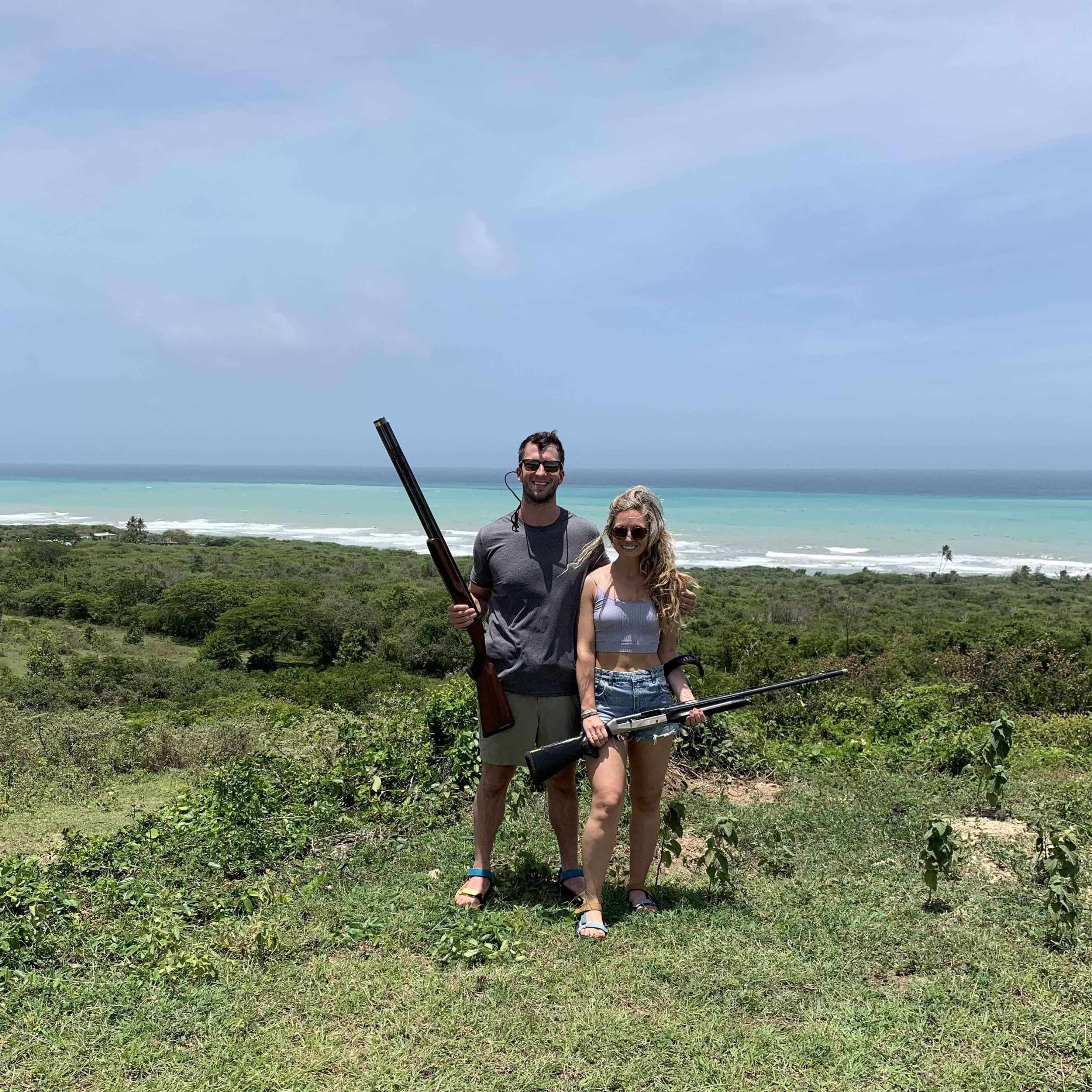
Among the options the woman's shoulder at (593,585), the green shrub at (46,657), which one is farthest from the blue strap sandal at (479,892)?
the green shrub at (46,657)

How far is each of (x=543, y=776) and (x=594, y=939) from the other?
0.67 meters

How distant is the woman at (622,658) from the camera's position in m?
3.45

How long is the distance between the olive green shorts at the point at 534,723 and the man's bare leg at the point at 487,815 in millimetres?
160

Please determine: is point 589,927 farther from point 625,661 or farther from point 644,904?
point 625,661

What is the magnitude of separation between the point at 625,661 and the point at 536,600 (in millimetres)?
441

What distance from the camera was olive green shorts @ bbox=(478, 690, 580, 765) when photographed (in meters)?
3.64

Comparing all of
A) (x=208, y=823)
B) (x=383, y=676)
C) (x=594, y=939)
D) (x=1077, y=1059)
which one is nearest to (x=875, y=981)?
(x=1077, y=1059)

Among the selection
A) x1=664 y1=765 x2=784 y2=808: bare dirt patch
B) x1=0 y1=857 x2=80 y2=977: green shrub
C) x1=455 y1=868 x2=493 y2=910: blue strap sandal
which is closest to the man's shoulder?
→ x1=455 y1=868 x2=493 y2=910: blue strap sandal

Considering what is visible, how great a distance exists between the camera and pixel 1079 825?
4.69 m

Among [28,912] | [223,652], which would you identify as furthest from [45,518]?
[28,912]

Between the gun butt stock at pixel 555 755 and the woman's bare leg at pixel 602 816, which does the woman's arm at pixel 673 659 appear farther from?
the gun butt stock at pixel 555 755

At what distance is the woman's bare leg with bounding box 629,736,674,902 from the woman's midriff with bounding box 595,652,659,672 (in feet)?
0.95

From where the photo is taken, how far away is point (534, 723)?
143 inches

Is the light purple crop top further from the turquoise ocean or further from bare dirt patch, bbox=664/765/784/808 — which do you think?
the turquoise ocean
